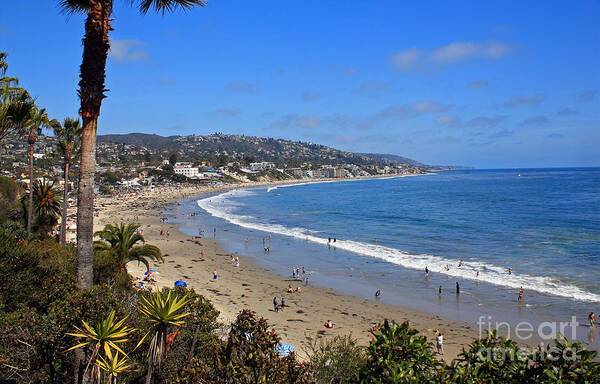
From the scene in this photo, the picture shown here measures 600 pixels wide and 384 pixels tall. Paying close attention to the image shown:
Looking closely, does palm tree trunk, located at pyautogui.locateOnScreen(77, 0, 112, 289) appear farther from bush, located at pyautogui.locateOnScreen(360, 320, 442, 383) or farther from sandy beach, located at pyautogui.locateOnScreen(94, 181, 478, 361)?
sandy beach, located at pyautogui.locateOnScreen(94, 181, 478, 361)

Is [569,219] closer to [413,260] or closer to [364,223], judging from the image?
[364,223]

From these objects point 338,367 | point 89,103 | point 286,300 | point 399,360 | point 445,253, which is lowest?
point 286,300

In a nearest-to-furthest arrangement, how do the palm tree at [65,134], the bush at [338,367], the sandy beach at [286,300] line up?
the bush at [338,367]
the sandy beach at [286,300]
the palm tree at [65,134]

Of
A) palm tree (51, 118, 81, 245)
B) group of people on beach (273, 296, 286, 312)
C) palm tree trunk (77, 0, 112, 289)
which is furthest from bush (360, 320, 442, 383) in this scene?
palm tree (51, 118, 81, 245)

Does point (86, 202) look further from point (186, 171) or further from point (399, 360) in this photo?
point (186, 171)

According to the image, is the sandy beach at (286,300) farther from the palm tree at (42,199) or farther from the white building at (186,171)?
the white building at (186,171)

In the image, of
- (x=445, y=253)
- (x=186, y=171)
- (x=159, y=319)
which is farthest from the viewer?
(x=186, y=171)

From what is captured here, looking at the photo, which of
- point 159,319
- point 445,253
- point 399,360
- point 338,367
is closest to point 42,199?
point 159,319

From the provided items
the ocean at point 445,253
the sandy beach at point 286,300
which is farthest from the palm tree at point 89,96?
the ocean at point 445,253

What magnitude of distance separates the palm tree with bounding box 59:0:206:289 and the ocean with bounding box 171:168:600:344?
16.9 meters

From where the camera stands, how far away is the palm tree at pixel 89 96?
665cm

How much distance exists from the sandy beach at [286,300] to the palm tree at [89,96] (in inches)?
358

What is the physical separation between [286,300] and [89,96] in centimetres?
1648

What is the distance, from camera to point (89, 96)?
6664mm
